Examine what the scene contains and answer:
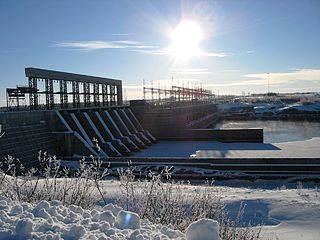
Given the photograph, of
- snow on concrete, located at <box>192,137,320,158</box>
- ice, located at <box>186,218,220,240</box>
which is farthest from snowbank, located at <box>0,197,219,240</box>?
snow on concrete, located at <box>192,137,320,158</box>

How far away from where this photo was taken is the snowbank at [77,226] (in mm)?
4199

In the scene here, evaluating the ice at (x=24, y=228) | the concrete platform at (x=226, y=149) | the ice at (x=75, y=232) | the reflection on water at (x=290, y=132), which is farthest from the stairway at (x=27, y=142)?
the reflection on water at (x=290, y=132)

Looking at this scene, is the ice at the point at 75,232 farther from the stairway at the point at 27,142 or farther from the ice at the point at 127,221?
the stairway at the point at 27,142

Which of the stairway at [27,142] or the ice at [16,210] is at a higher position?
the ice at [16,210]

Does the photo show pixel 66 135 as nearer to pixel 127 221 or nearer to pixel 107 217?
pixel 107 217

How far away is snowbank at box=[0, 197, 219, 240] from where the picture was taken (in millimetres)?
4199

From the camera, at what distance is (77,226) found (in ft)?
14.0

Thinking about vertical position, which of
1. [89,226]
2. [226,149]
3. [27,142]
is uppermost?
[89,226]

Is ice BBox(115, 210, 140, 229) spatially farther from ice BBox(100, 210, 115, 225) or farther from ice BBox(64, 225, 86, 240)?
ice BBox(64, 225, 86, 240)

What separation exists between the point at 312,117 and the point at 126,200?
77799 mm

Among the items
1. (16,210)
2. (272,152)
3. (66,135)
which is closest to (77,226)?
(16,210)

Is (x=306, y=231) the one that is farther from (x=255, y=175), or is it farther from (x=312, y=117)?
(x=312, y=117)

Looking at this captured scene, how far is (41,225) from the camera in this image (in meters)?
4.43

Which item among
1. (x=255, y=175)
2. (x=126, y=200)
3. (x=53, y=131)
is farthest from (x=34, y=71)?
(x=126, y=200)
